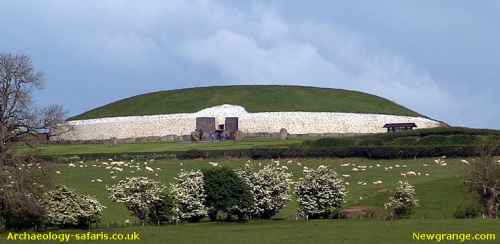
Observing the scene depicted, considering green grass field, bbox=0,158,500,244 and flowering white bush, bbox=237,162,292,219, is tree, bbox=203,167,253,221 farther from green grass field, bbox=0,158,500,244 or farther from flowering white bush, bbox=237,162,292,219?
green grass field, bbox=0,158,500,244

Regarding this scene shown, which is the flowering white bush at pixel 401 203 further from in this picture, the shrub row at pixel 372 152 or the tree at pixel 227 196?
the shrub row at pixel 372 152

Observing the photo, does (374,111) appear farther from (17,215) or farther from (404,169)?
(17,215)

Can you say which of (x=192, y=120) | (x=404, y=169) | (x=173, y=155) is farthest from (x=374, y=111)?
(x=404, y=169)

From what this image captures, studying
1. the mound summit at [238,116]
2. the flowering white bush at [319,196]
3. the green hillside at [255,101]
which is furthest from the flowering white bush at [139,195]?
the green hillside at [255,101]

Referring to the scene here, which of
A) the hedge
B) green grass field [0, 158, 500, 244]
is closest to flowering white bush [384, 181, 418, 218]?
green grass field [0, 158, 500, 244]

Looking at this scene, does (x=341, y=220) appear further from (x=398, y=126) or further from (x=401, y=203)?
(x=398, y=126)

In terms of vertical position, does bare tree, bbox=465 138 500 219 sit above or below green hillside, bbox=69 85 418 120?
below

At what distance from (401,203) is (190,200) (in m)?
8.36

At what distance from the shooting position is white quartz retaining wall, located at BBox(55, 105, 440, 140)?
91.9 metres

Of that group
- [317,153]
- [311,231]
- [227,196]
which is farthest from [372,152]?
[311,231]

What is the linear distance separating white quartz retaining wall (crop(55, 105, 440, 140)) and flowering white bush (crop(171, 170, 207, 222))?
173 ft

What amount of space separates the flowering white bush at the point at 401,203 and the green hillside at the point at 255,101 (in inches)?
2267

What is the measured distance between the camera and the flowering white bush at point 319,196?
38281 millimetres

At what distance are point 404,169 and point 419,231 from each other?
80.1 ft
